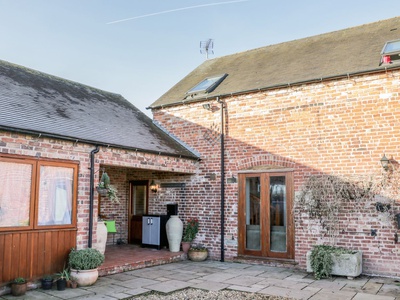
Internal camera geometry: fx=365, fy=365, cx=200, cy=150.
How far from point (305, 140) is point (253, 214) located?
7.20ft

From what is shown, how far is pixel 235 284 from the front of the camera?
6.72m

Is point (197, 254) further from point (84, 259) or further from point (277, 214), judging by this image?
point (84, 259)

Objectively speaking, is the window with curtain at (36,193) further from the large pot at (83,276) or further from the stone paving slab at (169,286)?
the stone paving slab at (169,286)

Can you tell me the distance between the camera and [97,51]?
11.2m

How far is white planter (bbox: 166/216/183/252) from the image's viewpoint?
9500mm

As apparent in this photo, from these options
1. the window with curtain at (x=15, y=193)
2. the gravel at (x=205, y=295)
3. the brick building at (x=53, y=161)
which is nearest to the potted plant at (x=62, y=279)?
the brick building at (x=53, y=161)

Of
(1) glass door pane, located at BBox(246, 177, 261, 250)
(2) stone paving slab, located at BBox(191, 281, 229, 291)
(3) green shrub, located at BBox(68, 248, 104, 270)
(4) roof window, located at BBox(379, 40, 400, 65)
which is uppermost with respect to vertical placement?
(4) roof window, located at BBox(379, 40, 400, 65)

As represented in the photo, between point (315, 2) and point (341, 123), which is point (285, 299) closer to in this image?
point (341, 123)

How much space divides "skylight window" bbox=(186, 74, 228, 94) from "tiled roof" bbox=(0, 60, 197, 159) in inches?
61.3

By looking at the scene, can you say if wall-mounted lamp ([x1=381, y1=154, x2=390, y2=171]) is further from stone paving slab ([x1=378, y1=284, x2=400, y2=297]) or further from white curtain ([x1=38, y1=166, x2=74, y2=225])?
white curtain ([x1=38, y1=166, x2=74, y2=225])

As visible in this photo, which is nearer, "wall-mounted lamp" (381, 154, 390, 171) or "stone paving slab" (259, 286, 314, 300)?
"stone paving slab" (259, 286, 314, 300)

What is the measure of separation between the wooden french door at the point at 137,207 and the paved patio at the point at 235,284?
118 inches

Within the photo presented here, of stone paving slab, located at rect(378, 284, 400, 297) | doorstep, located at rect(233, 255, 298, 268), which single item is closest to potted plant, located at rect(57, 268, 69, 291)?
doorstep, located at rect(233, 255, 298, 268)

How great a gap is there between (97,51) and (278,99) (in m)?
5.86
